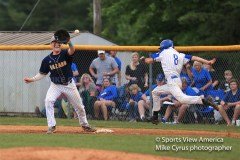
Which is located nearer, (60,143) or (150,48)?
(60,143)

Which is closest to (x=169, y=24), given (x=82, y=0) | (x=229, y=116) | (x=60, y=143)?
(x=229, y=116)

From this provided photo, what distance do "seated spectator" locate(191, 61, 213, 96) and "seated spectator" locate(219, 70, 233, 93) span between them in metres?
0.28

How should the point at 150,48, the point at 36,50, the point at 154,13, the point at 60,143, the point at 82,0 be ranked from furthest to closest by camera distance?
the point at 82,0 → the point at 154,13 → the point at 36,50 → the point at 150,48 → the point at 60,143

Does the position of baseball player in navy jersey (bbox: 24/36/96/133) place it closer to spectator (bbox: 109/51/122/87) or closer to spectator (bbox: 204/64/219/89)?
spectator (bbox: 109/51/122/87)

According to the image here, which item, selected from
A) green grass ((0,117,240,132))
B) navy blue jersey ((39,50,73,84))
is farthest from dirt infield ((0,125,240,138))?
navy blue jersey ((39,50,73,84))

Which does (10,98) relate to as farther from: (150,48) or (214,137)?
(214,137)

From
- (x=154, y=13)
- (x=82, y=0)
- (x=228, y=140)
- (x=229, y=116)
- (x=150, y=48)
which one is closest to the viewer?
(x=228, y=140)

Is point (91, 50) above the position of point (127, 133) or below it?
above

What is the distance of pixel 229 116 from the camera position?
62.0 feet

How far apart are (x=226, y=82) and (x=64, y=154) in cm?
842

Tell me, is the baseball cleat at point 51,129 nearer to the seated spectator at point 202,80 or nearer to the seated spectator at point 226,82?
the seated spectator at point 202,80

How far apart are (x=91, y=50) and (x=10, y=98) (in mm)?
2767

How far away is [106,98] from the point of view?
2038cm

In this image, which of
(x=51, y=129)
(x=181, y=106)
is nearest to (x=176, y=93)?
(x=181, y=106)
